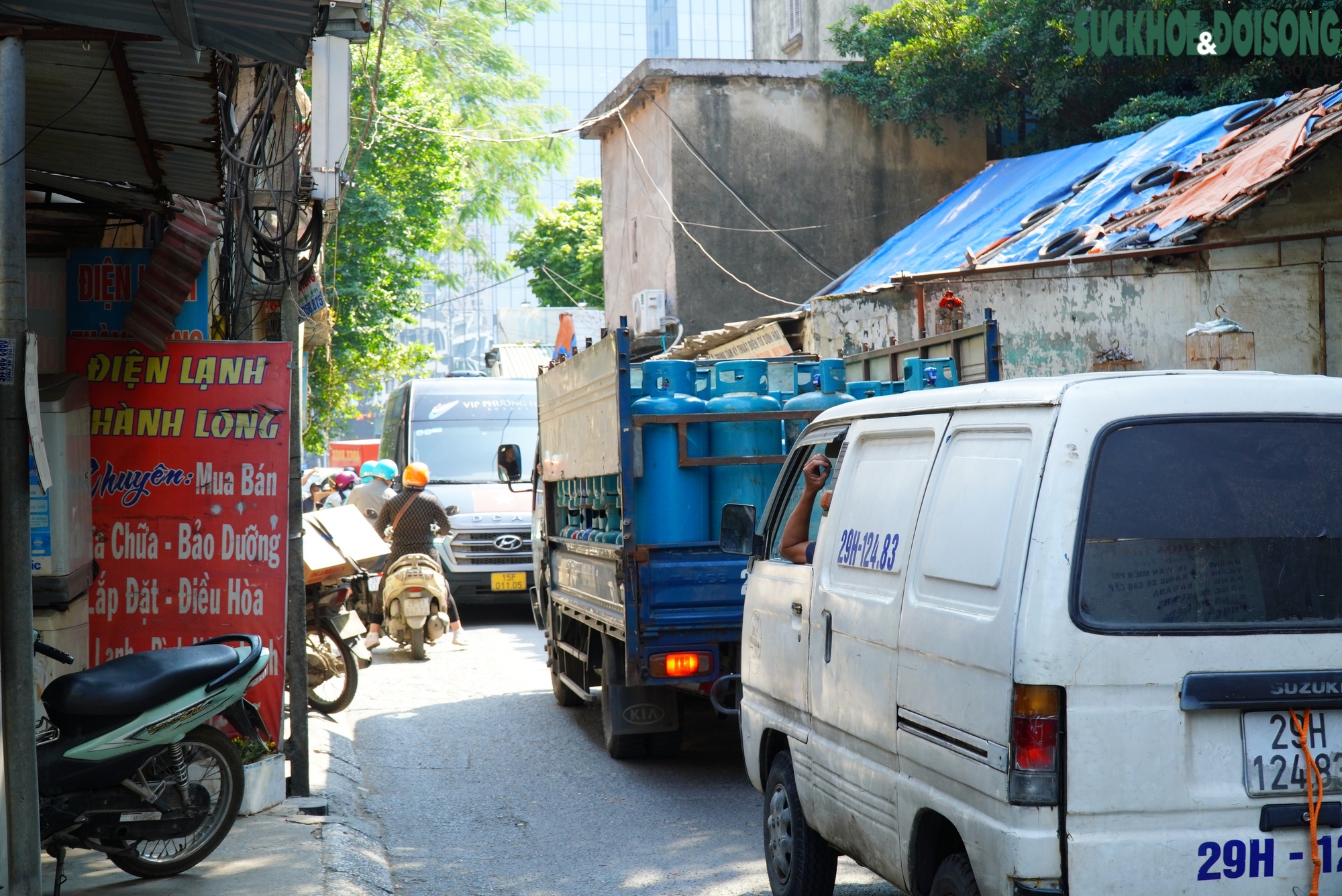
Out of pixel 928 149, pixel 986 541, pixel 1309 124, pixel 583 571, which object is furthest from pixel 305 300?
pixel 928 149

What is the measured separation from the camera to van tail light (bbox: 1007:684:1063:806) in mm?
3100

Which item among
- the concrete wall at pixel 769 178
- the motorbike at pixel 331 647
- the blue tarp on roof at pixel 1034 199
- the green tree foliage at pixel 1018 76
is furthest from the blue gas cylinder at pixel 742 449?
the concrete wall at pixel 769 178

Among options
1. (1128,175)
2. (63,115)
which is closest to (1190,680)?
(63,115)

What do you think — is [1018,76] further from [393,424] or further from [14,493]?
[14,493]

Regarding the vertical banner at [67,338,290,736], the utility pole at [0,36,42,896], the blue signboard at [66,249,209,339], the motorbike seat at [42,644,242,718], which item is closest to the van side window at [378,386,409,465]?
the blue signboard at [66,249,209,339]

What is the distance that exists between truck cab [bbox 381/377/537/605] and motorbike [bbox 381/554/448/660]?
2.15m

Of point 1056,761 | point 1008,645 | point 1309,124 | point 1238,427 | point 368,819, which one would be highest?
point 1309,124

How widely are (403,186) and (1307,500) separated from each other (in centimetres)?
2120

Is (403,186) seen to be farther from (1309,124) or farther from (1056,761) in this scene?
(1056,761)

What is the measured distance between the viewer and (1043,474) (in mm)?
3240

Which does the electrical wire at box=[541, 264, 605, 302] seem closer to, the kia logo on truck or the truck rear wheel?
the truck rear wheel

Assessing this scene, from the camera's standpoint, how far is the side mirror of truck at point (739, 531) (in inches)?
210

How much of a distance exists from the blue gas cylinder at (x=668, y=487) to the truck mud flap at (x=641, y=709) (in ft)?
3.27

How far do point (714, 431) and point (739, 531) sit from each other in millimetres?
2424
